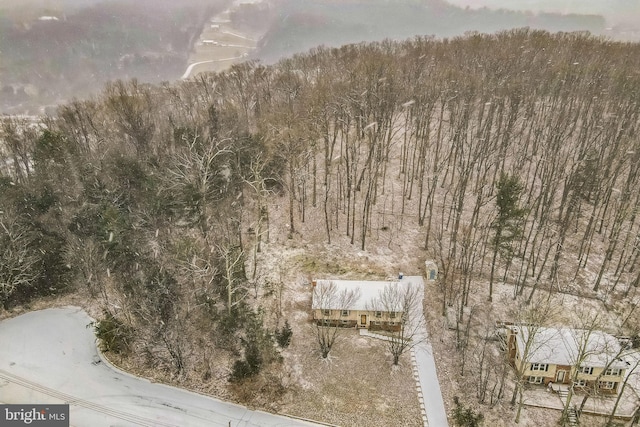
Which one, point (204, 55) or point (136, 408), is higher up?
point (204, 55)

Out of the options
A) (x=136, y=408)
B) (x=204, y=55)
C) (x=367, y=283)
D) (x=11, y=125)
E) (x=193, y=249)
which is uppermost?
(x=204, y=55)

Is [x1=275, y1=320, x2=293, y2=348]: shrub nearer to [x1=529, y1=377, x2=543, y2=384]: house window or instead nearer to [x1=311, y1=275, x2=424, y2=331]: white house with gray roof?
[x1=311, y1=275, x2=424, y2=331]: white house with gray roof

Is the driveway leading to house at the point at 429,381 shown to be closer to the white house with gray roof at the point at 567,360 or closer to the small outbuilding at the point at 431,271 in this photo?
the small outbuilding at the point at 431,271

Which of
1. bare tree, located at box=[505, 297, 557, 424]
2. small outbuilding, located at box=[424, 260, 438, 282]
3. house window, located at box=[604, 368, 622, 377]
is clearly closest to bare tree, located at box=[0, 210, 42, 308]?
small outbuilding, located at box=[424, 260, 438, 282]

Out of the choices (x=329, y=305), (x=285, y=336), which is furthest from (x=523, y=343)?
(x=285, y=336)

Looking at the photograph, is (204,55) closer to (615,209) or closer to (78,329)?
(78,329)

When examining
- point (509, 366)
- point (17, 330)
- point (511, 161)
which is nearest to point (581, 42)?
point (511, 161)
